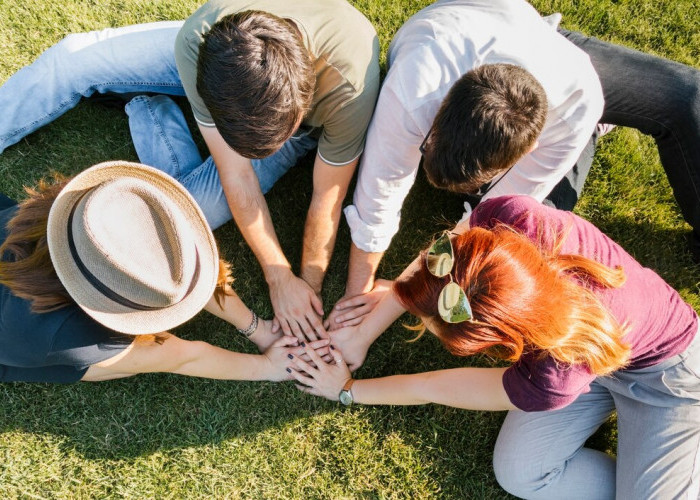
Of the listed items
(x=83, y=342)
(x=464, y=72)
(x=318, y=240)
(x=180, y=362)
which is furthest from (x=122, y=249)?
(x=464, y=72)

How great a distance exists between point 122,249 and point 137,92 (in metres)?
1.75

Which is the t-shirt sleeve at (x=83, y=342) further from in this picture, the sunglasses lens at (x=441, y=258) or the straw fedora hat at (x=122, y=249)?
the sunglasses lens at (x=441, y=258)

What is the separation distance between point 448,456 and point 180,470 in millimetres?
1515

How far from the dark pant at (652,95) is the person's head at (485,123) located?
3.04 feet

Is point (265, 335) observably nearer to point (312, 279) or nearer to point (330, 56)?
point (312, 279)

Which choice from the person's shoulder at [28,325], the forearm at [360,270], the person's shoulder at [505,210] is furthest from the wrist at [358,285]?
the person's shoulder at [28,325]

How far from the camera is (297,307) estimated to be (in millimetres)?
2988

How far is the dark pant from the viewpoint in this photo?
2582 millimetres

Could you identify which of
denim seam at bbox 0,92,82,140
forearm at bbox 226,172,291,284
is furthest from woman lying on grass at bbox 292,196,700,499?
denim seam at bbox 0,92,82,140

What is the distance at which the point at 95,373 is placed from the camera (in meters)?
2.78

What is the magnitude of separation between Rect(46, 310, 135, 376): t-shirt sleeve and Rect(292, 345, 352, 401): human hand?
1.10 metres

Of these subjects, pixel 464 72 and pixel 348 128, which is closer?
pixel 464 72

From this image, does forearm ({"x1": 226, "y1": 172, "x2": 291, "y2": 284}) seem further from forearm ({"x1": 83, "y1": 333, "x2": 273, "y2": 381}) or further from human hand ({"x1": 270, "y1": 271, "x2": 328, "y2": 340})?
forearm ({"x1": 83, "y1": 333, "x2": 273, "y2": 381})

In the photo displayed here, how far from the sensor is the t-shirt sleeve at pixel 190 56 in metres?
2.20
